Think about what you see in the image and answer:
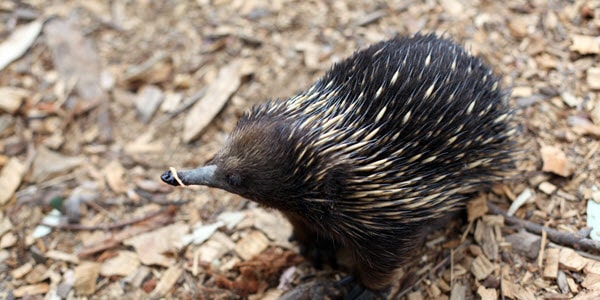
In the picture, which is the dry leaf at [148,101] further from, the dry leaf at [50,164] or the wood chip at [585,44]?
the wood chip at [585,44]

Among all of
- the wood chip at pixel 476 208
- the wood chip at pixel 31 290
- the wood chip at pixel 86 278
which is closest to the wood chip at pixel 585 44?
the wood chip at pixel 476 208

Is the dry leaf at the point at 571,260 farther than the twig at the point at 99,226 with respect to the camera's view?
No

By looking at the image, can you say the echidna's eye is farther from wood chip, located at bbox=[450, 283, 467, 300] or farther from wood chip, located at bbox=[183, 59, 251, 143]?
wood chip, located at bbox=[183, 59, 251, 143]

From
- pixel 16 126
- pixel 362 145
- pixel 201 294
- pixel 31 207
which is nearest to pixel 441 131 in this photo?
pixel 362 145

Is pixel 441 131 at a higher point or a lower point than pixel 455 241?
higher

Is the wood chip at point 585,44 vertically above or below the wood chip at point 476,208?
above

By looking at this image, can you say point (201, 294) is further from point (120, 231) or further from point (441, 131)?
point (441, 131)

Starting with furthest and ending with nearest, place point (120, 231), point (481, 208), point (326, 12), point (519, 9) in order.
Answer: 1. point (326, 12)
2. point (519, 9)
3. point (120, 231)
4. point (481, 208)
